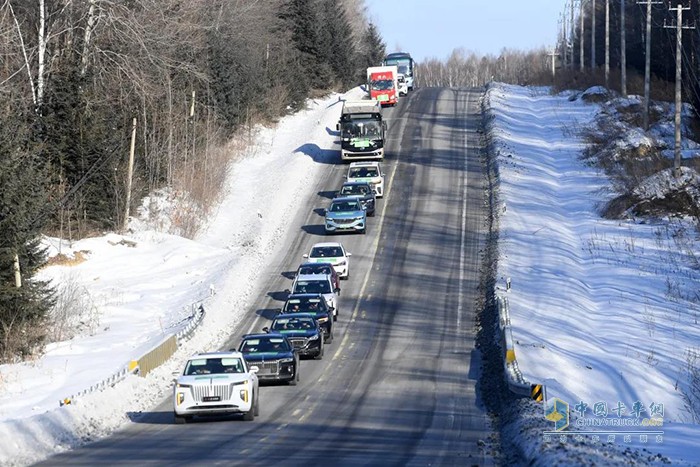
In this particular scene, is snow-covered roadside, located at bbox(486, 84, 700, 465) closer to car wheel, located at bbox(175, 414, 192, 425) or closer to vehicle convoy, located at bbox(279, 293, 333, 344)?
vehicle convoy, located at bbox(279, 293, 333, 344)

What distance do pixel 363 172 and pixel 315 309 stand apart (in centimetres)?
2434

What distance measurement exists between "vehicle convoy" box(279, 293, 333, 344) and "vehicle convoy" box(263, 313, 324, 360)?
1.52 metres

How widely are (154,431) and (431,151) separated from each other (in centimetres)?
4870

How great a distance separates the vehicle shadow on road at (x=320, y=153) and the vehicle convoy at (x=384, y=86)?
1626cm

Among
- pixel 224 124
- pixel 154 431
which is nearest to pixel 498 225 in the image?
pixel 224 124

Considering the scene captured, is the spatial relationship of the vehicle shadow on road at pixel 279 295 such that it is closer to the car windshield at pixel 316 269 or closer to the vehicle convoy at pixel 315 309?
the car windshield at pixel 316 269

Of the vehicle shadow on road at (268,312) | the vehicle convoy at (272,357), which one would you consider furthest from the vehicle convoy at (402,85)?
the vehicle convoy at (272,357)

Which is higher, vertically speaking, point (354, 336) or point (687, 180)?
point (687, 180)

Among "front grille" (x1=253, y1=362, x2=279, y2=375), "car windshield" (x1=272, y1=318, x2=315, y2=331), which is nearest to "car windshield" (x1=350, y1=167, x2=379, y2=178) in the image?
"car windshield" (x1=272, y1=318, x2=315, y2=331)

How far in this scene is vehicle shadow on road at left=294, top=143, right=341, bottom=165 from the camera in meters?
69.2

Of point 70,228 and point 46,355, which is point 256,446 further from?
point 70,228

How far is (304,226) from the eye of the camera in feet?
179

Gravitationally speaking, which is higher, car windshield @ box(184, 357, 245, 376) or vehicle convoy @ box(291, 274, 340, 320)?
car windshield @ box(184, 357, 245, 376)

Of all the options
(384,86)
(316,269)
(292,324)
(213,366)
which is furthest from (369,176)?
(213,366)
